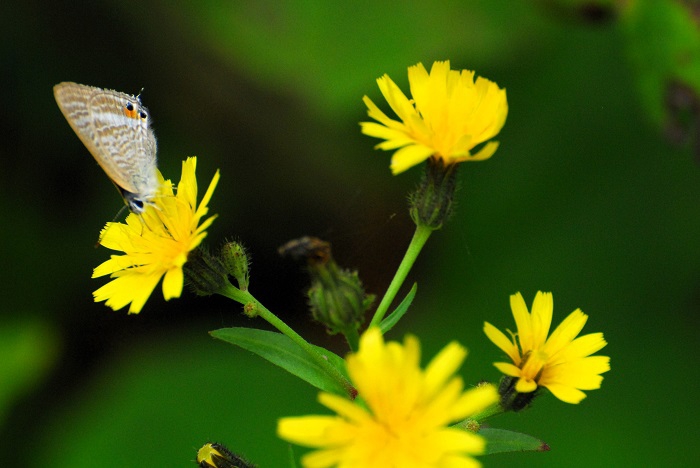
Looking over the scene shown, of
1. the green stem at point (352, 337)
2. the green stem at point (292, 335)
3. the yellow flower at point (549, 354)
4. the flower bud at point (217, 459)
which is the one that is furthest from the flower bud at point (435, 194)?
the flower bud at point (217, 459)

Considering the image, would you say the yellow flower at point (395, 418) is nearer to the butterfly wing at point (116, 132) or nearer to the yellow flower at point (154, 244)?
the yellow flower at point (154, 244)

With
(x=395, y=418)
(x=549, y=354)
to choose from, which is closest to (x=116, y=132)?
(x=395, y=418)

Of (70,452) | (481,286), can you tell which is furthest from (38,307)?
(481,286)

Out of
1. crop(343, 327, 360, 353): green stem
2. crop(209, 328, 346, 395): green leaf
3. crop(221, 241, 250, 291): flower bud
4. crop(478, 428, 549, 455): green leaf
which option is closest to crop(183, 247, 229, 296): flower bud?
crop(221, 241, 250, 291): flower bud

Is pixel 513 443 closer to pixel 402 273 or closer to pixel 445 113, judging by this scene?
pixel 402 273

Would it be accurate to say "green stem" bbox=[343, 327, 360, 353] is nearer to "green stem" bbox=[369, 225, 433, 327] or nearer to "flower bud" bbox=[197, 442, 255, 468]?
"green stem" bbox=[369, 225, 433, 327]

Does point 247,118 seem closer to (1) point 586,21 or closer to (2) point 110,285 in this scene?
(1) point 586,21
